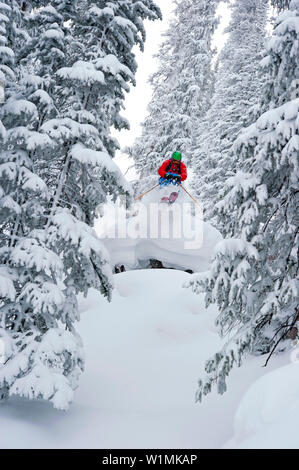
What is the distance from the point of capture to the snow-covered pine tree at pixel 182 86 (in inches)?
749

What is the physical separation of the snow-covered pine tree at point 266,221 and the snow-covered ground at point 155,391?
90cm

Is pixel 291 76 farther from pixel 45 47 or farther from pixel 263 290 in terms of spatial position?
pixel 45 47

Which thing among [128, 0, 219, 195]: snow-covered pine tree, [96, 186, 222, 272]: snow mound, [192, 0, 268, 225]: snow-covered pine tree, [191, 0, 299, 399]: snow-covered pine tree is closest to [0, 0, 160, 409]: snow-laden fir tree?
[191, 0, 299, 399]: snow-covered pine tree

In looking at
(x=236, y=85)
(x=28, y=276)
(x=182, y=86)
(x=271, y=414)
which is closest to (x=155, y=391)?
(x=28, y=276)

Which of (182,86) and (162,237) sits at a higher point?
(182,86)

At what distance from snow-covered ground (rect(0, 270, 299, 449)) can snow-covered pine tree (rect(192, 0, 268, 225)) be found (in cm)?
659

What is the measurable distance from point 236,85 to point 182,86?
2.97 m

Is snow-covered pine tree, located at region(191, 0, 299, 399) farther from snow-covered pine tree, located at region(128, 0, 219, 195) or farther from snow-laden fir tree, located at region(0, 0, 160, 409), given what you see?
snow-covered pine tree, located at region(128, 0, 219, 195)

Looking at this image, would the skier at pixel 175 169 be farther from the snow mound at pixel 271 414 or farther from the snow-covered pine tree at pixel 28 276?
the snow mound at pixel 271 414

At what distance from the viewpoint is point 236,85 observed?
19.9 metres

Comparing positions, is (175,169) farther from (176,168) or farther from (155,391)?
(155,391)

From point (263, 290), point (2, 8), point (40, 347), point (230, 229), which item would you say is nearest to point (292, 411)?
point (263, 290)

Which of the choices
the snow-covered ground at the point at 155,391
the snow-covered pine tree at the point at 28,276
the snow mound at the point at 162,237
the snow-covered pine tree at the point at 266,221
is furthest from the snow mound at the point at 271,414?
the snow mound at the point at 162,237

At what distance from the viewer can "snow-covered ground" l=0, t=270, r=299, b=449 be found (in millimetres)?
4719
